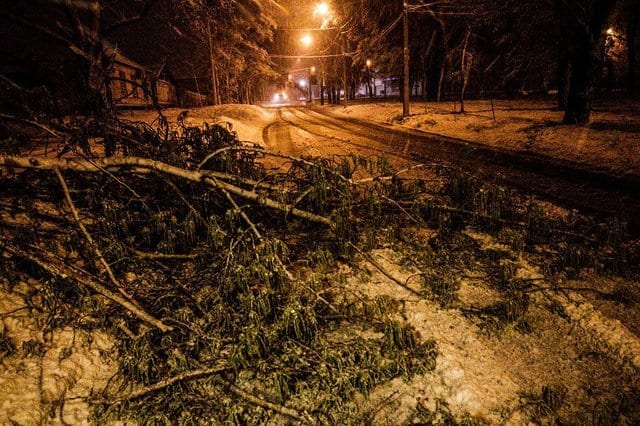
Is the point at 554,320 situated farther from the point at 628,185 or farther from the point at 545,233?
the point at 628,185

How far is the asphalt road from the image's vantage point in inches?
209

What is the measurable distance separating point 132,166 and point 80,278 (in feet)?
4.37

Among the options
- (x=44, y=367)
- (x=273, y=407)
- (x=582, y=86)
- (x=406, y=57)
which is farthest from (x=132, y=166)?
(x=406, y=57)

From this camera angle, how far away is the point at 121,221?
11.5 feet

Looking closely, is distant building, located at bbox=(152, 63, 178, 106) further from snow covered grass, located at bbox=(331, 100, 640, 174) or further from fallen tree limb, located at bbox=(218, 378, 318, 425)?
fallen tree limb, located at bbox=(218, 378, 318, 425)

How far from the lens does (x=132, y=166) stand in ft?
12.0

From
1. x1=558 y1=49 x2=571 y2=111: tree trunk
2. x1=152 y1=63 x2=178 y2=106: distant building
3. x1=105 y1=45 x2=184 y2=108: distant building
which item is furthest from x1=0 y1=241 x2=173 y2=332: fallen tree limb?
x1=152 y1=63 x2=178 y2=106: distant building

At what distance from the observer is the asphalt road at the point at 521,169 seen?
5.30 m

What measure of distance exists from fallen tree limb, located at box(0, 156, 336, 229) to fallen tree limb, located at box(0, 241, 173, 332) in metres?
0.88

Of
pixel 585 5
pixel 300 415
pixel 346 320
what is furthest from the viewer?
pixel 585 5

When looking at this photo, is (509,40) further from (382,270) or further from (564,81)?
(382,270)

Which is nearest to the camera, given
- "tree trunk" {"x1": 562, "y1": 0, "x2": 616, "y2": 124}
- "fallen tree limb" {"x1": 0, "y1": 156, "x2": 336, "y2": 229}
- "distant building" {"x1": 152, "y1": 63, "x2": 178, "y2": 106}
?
"fallen tree limb" {"x1": 0, "y1": 156, "x2": 336, "y2": 229}

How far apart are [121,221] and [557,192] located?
6601mm

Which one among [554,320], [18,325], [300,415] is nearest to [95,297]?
[18,325]
